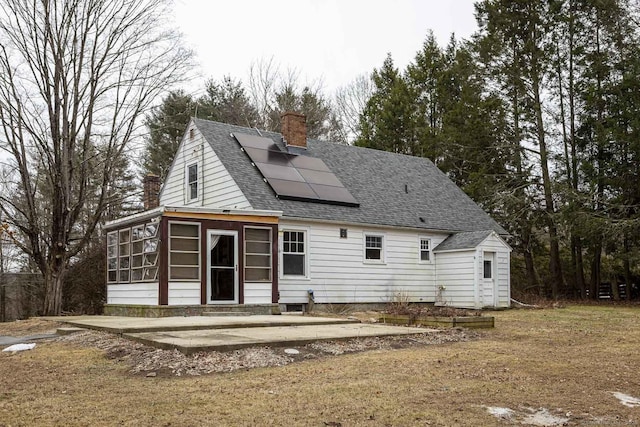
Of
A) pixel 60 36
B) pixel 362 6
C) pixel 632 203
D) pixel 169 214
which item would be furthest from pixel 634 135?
pixel 60 36

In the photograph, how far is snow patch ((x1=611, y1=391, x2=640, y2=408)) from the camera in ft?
20.7

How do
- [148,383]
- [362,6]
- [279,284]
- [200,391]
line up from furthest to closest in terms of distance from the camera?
1. [279,284]
2. [362,6]
3. [148,383]
4. [200,391]

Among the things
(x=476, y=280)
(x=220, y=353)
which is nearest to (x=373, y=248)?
(x=476, y=280)

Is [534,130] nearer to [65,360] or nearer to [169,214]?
[169,214]

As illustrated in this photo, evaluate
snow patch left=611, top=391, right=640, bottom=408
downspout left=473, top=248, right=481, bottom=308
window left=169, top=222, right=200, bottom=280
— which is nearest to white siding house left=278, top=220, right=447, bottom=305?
downspout left=473, top=248, right=481, bottom=308

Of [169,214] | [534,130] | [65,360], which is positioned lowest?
[65,360]

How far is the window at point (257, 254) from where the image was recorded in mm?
16500

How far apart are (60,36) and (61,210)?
5.20m

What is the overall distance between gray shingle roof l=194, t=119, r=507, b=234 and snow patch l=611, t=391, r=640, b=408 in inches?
486

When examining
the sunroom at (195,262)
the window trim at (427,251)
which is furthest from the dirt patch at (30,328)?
the window trim at (427,251)

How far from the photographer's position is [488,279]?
2125cm

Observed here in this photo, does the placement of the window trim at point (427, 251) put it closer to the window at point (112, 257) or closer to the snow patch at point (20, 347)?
the window at point (112, 257)

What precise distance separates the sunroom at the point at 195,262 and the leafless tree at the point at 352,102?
25.4 meters

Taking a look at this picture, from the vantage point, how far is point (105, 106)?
66.8 feet
